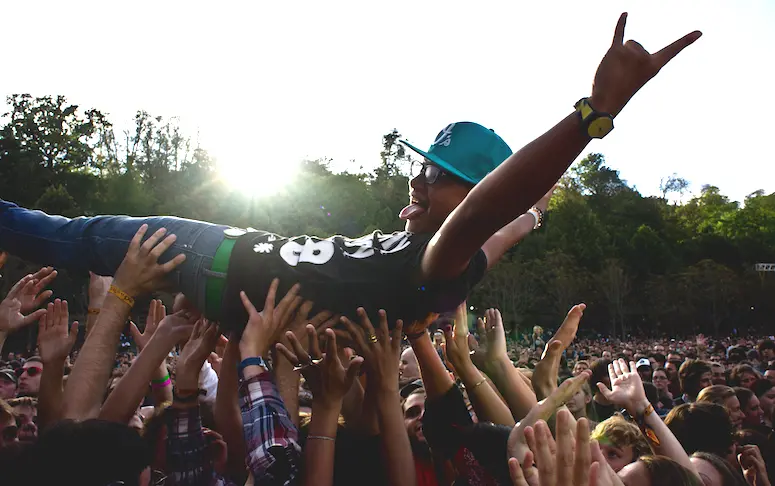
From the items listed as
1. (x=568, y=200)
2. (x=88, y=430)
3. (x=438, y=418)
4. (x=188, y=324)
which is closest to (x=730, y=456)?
(x=438, y=418)

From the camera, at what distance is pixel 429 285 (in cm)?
255

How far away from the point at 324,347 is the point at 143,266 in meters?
0.94

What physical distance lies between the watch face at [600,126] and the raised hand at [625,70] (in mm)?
30

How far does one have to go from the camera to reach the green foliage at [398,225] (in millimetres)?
34750

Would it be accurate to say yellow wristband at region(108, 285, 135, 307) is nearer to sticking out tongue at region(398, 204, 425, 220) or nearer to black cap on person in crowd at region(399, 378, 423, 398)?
sticking out tongue at region(398, 204, 425, 220)

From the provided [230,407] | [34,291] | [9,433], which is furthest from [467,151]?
[9,433]

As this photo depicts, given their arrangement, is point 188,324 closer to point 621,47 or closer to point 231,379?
point 231,379

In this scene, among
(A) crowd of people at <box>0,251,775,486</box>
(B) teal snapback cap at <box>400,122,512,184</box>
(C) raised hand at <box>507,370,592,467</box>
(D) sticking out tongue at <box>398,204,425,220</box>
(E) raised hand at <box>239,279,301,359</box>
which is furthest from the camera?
(D) sticking out tongue at <box>398,204,425,220</box>

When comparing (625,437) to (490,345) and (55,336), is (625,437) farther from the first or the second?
(55,336)

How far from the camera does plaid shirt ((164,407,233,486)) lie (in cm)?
267

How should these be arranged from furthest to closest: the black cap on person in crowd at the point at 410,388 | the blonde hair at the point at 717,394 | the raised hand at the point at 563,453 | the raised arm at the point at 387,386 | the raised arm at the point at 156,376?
1. the blonde hair at the point at 717,394
2. the black cap on person in crowd at the point at 410,388
3. the raised arm at the point at 156,376
4. the raised arm at the point at 387,386
5. the raised hand at the point at 563,453

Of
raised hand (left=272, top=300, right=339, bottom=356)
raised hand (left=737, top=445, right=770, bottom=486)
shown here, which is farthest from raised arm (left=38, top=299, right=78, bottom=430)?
raised hand (left=737, top=445, right=770, bottom=486)

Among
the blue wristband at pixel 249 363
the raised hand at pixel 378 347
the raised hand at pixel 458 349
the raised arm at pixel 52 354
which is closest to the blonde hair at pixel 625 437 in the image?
the raised hand at pixel 458 349

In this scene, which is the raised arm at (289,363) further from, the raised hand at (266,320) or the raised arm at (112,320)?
the raised arm at (112,320)
